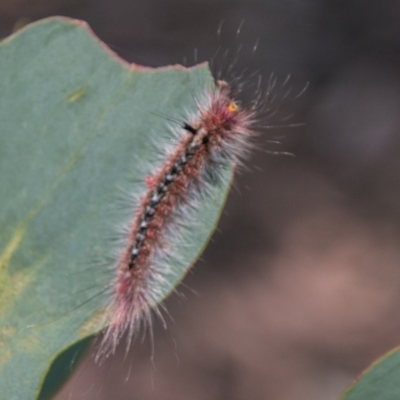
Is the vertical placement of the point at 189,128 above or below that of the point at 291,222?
above

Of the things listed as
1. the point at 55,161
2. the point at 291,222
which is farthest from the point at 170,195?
the point at 291,222

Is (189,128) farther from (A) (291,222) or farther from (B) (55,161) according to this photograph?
(A) (291,222)

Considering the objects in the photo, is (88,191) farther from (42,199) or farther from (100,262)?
(100,262)

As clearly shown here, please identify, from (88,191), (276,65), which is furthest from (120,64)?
(276,65)

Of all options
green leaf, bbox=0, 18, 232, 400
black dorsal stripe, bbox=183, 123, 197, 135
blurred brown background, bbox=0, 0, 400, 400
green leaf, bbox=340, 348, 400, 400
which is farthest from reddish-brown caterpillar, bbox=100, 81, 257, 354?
blurred brown background, bbox=0, 0, 400, 400

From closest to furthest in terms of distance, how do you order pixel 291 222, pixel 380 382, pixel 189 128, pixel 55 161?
pixel 380 382, pixel 55 161, pixel 189 128, pixel 291 222

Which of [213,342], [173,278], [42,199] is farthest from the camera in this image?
[213,342]
